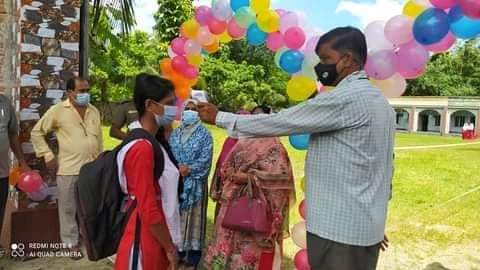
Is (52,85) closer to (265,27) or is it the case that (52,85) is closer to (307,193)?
(265,27)

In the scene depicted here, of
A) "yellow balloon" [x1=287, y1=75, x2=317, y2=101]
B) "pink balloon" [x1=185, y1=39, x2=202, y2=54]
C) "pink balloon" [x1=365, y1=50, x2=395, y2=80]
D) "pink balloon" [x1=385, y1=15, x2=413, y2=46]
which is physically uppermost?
"pink balloon" [x1=385, y1=15, x2=413, y2=46]

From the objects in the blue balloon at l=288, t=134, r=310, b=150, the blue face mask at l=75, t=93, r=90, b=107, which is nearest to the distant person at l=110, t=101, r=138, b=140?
the blue face mask at l=75, t=93, r=90, b=107

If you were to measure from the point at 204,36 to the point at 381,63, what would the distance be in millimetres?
1941

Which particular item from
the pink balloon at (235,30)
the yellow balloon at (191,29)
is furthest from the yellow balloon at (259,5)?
the yellow balloon at (191,29)

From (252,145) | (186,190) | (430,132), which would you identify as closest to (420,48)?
(252,145)

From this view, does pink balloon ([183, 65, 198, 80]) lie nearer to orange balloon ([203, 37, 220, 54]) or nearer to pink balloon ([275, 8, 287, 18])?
orange balloon ([203, 37, 220, 54])

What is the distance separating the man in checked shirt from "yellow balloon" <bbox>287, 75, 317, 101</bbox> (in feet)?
5.50

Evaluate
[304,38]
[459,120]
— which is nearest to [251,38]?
[304,38]

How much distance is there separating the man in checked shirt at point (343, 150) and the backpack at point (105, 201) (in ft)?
1.47

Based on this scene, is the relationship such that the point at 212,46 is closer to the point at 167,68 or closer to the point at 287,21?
the point at 167,68

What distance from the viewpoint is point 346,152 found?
1723mm

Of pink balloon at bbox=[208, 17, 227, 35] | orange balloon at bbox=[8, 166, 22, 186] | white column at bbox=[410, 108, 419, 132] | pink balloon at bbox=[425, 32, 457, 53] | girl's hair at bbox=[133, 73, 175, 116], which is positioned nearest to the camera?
girl's hair at bbox=[133, 73, 175, 116]

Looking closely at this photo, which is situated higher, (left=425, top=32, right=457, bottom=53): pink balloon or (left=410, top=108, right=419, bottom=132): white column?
(left=425, top=32, right=457, bottom=53): pink balloon

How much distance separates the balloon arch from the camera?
2791mm
